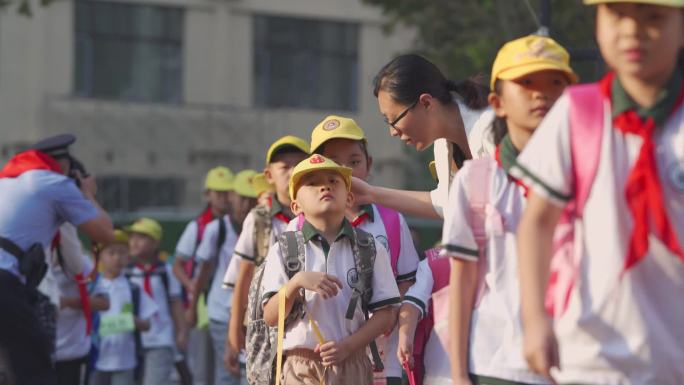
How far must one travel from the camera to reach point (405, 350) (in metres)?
6.44

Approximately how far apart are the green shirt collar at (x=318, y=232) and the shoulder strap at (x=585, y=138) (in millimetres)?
2599

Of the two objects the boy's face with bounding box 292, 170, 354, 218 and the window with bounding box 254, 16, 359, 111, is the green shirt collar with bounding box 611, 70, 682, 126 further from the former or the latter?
the window with bounding box 254, 16, 359, 111

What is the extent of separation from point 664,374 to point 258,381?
121 inches

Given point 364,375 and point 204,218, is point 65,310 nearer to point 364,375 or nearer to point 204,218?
point 204,218

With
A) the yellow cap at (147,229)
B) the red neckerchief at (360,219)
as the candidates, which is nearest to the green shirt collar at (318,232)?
the red neckerchief at (360,219)

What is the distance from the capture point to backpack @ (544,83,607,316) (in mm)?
4121

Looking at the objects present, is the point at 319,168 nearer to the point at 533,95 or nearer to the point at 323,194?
the point at 323,194

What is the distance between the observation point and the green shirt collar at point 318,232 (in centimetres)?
666

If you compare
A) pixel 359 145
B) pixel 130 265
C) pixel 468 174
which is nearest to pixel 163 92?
pixel 130 265

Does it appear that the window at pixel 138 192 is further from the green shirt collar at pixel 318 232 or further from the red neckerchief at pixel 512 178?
the red neckerchief at pixel 512 178

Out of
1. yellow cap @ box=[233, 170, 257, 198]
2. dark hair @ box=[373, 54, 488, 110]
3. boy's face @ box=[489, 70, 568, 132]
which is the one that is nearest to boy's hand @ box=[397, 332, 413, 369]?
dark hair @ box=[373, 54, 488, 110]

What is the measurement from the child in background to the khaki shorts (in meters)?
1.70

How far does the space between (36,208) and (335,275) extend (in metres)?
2.89

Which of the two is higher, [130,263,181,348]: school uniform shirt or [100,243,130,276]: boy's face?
[100,243,130,276]: boy's face
